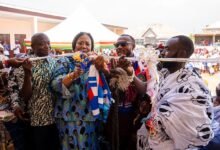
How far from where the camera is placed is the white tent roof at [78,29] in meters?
8.48

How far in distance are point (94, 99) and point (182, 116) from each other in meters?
0.76

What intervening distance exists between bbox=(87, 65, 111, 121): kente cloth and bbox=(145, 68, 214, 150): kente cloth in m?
0.46

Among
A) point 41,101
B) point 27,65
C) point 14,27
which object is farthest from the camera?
point 14,27

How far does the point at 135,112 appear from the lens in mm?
2260

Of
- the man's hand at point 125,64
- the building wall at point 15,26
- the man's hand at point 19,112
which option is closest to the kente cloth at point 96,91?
the man's hand at point 125,64

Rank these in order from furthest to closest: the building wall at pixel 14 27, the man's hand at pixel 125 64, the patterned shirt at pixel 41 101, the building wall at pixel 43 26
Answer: the building wall at pixel 43 26 → the building wall at pixel 14 27 → the patterned shirt at pixel 41 101 → the man's hand at pixel 125 64

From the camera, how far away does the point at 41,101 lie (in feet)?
7.07

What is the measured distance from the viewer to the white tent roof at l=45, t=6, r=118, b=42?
8477 millimetres

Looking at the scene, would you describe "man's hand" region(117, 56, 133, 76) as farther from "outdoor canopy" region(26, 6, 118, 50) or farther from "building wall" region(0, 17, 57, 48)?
"building wall" region(0, 17, 57, 48)

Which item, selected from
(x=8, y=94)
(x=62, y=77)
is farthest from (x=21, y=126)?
(x=62, y=77)

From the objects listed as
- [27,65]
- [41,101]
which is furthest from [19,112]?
[27,65]

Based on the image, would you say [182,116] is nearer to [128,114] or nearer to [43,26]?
[128,114]

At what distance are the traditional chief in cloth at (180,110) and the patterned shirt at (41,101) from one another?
0.93 metres

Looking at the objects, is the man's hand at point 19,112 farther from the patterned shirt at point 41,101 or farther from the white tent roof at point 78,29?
the white tent roof at point 78,29
